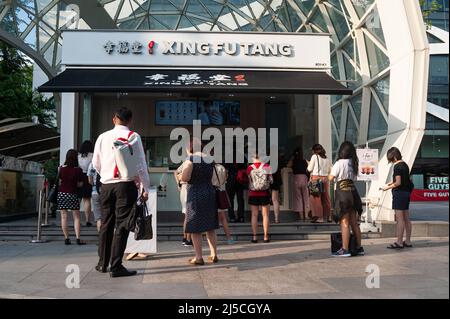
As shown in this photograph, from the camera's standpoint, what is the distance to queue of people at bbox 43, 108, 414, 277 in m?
5.94

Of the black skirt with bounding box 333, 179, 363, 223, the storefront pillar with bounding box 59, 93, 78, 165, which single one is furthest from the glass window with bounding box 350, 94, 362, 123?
the storefront pillar with bounding box 59, 93, 78, 165

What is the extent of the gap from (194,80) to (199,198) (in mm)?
4792

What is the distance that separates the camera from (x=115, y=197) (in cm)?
595

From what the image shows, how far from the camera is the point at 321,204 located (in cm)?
1038

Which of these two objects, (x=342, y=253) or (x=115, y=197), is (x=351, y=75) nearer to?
(x=342, y=253)

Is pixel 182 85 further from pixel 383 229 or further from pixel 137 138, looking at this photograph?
pixel 383 229

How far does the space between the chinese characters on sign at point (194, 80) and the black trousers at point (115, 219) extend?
16.0 ft

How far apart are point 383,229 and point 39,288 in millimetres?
6978

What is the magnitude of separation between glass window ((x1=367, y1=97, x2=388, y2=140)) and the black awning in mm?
3019

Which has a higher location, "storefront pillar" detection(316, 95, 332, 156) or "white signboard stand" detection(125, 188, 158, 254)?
"storefront pillar" detection(316, 95, 332, 156)

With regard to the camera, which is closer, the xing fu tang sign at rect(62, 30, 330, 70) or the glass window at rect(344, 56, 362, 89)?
the xing fu tang sign at rect(62, 30, 330, 70)

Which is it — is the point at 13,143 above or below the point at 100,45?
below

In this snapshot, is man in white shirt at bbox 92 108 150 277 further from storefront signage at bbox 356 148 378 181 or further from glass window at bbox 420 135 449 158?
glass window at bbox 420 135 449 158

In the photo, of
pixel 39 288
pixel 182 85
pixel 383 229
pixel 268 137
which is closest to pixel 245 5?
pixel 268 137
